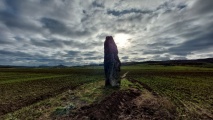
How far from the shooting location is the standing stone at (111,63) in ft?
78.2

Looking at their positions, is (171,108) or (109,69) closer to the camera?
(171,108)

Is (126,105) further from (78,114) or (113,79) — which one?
(113,79)

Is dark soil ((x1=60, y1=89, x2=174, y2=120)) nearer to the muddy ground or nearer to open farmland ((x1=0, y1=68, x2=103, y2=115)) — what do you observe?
the muddy ground

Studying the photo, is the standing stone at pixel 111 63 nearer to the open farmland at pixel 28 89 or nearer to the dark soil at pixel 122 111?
the open farmland at pixel 28 89

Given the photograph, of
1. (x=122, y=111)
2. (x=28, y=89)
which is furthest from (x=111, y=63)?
(x=28, y=89)

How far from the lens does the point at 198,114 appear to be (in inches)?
492

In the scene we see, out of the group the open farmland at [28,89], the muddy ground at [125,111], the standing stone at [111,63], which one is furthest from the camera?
the standing stone at [111,63]

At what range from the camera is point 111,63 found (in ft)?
78.6

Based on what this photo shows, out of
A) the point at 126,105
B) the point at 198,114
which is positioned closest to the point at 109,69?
the point at 126,105

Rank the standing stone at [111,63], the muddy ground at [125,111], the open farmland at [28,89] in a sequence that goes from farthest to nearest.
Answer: the standing stone at [111,63] < the open farmland at [28,89] < the muddy ground at [125,111]

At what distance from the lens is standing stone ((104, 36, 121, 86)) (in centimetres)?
2384

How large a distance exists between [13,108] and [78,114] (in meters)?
6.93

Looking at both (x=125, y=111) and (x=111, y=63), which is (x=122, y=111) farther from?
(x=111, y=63)

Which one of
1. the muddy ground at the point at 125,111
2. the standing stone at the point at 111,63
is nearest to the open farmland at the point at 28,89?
the standing stone at the point at 111,63
